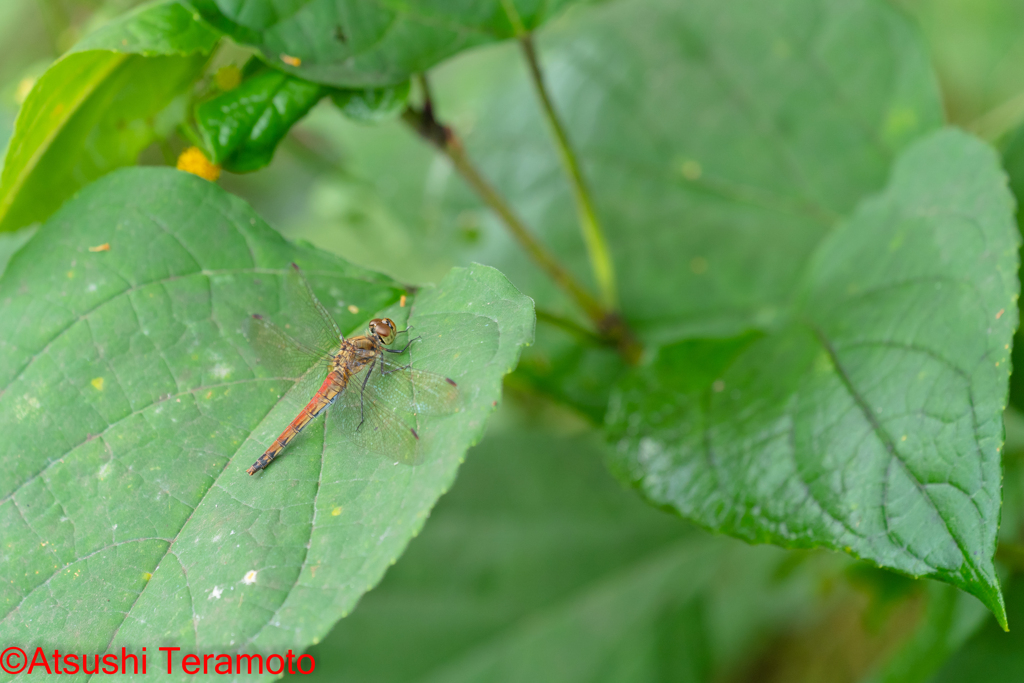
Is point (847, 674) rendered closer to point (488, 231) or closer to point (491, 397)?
point (488, 231)

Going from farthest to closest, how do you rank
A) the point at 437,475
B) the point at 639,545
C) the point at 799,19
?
the point at 639,545 < the point at 799,19 < the point at 437,475

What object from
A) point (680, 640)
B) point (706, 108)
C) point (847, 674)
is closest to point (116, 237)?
point (706, 108)

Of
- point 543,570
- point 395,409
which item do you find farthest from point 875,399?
point 543,570

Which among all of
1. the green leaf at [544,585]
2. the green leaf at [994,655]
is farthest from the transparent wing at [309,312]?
the green leaf at [994,655]

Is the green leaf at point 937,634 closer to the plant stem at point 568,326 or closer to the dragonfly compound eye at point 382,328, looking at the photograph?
the plant stem at point 568,326

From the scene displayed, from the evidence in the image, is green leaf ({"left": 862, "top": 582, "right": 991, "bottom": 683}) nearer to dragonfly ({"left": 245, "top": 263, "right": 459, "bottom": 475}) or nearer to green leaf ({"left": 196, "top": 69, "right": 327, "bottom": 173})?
dragonfly ({"left": 245, "top": 263, "right": 459, "bottom": 475})

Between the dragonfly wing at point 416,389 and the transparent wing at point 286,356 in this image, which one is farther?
the transparent wing at point 286,356

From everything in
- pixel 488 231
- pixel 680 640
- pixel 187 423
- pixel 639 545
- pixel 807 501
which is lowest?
pixel 680 640
